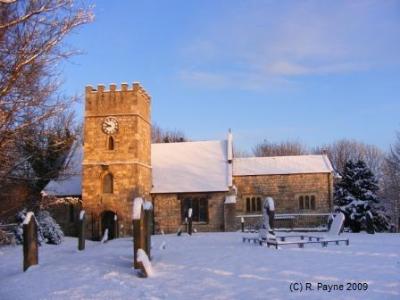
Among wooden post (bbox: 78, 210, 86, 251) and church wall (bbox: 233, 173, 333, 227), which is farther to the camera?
church wall (bbox: 233, 173, 333, 227)

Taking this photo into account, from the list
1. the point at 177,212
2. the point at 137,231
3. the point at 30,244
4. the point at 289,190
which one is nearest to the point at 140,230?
the point at 137,231

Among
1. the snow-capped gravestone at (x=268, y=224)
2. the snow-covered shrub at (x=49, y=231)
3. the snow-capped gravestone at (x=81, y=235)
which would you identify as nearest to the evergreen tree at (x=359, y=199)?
the snow-capped gravestone at (x=268, y=224)

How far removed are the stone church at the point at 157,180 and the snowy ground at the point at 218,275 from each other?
47.4 feet

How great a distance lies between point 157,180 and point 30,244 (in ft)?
59.2

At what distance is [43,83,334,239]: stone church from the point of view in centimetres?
3084

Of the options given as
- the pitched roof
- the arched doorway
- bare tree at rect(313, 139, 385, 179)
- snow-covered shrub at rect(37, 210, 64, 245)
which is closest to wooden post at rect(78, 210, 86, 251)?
snow-covered shrub at rect(37, 210, 64, 245)

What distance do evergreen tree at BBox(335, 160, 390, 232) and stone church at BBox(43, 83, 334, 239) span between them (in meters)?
1.16

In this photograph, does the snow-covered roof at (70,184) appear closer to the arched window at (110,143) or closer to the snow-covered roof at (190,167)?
the arched window at (110,143)

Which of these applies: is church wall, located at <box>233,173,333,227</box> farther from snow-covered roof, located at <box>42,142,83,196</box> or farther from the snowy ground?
the snowy ground

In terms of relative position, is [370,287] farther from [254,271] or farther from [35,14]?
[35,14]

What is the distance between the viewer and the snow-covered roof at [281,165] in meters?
33.8

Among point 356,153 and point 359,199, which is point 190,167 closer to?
point 359,199

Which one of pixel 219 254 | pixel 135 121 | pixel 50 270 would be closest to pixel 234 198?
pixel 135 121

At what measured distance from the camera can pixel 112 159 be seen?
31125mm
